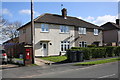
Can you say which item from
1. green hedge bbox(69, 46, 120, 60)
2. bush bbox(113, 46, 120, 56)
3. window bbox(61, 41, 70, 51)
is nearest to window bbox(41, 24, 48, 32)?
window bbox(61, 41, 70, 51)

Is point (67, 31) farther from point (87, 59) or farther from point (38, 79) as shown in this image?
point (38, 79)

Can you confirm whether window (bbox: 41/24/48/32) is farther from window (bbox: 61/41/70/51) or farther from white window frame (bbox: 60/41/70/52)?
window (bbox: 61/41/70/51)

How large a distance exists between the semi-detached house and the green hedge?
5.05 m

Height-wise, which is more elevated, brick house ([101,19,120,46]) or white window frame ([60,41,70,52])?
brick house ([101,19,120,46])

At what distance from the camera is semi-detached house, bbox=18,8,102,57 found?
22.9 m

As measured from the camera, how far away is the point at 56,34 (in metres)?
24.7

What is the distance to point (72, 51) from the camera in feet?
55.4

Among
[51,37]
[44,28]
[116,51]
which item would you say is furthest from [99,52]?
[44,28]

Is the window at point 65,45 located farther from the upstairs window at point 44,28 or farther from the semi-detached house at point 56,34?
the upstairs window at point 44,28

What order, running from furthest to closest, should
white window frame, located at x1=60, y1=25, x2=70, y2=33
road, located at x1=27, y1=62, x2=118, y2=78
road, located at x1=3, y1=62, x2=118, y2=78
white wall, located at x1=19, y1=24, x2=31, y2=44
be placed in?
white window frame, located at x1=60, y1=25, x2=70, y2=33 → white wall, located at x1=19, y1=24, x2=31, y2=44 → road, located at x1=3, y1=62, x2=118, y2=78 → road, located at x1=27, y1=62, x2=118, y2=78

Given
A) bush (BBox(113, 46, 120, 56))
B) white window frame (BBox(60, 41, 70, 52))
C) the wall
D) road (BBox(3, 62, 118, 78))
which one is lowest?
road (BBox(3, 62, 118, 78))

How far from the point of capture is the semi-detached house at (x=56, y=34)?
75.2 feet

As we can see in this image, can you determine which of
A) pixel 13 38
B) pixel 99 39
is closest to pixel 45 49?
pixel 99 39

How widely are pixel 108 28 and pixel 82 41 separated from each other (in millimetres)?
17562
